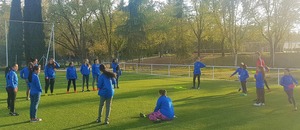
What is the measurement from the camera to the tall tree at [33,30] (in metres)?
48.0

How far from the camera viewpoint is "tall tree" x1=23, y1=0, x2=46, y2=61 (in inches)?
1891

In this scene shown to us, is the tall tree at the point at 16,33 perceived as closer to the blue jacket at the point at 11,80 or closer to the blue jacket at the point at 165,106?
Answer: the blue jacket at the point at 11,80

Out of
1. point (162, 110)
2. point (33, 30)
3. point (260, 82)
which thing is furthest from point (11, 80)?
point (33, 30)

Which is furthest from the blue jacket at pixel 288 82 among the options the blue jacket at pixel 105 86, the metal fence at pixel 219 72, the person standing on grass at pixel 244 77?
the metal fence at pixel 219 72

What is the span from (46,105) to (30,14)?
39269mm

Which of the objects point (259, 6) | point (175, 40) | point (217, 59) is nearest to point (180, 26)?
point (175, 40)

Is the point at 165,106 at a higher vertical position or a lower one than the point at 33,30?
lower

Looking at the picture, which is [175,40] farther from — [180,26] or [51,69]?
[51,69]

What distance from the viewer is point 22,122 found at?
9.53 m

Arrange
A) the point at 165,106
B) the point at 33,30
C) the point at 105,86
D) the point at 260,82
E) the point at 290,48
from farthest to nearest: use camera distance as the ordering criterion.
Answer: the point at 290,48 < the point at 33,30 < the point at 260,82 < the point at 165,106 < the point at 105,86

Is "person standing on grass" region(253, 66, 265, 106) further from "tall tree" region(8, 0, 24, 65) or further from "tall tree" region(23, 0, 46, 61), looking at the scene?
"tall tree" region(8, 0, 24, 65)

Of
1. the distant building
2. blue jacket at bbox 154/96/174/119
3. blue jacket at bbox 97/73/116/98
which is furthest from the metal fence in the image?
the distant building

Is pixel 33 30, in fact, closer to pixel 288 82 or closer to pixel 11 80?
pixel 11 80

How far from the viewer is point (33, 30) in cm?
4888
